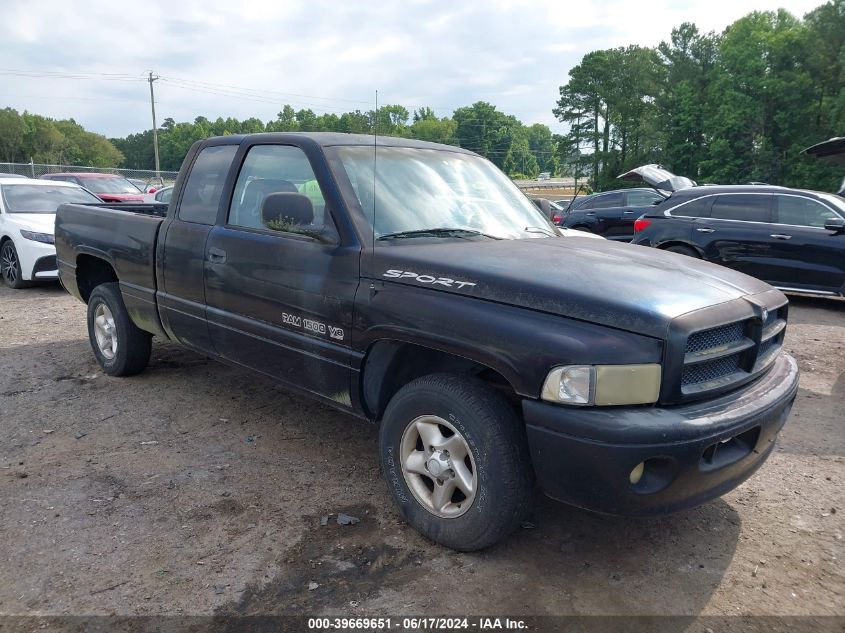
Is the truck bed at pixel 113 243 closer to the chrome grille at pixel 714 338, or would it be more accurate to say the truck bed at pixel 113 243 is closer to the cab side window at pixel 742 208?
the chrome grille at pixel 714 338

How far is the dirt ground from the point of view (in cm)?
262

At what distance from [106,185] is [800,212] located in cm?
1647

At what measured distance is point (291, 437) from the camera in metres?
4.27

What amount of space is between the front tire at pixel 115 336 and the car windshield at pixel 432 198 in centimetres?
263

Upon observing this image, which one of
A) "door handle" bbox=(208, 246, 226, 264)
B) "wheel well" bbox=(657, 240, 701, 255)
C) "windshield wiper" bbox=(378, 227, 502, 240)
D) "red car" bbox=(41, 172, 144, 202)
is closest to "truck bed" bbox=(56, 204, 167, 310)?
"door handle" bbox=(208, 246, 226, 264)

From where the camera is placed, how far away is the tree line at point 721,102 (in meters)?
33.2

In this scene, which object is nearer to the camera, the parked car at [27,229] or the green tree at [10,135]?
the parked car at [27,229]

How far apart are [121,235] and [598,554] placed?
13.1 ft

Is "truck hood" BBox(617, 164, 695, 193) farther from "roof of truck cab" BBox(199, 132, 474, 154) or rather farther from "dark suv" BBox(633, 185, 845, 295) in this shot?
"roof of truck cab" BBox(199, 132, 474, 154)

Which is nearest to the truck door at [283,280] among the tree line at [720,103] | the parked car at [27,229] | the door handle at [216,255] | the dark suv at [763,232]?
the door handle at [216,255]

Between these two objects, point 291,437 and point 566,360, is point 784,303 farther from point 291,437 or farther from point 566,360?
point 291,437

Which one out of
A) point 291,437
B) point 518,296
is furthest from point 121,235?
point 518,296

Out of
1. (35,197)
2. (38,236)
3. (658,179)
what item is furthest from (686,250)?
(35,197)

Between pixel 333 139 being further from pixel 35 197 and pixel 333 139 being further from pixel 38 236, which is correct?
pixel 35 197
